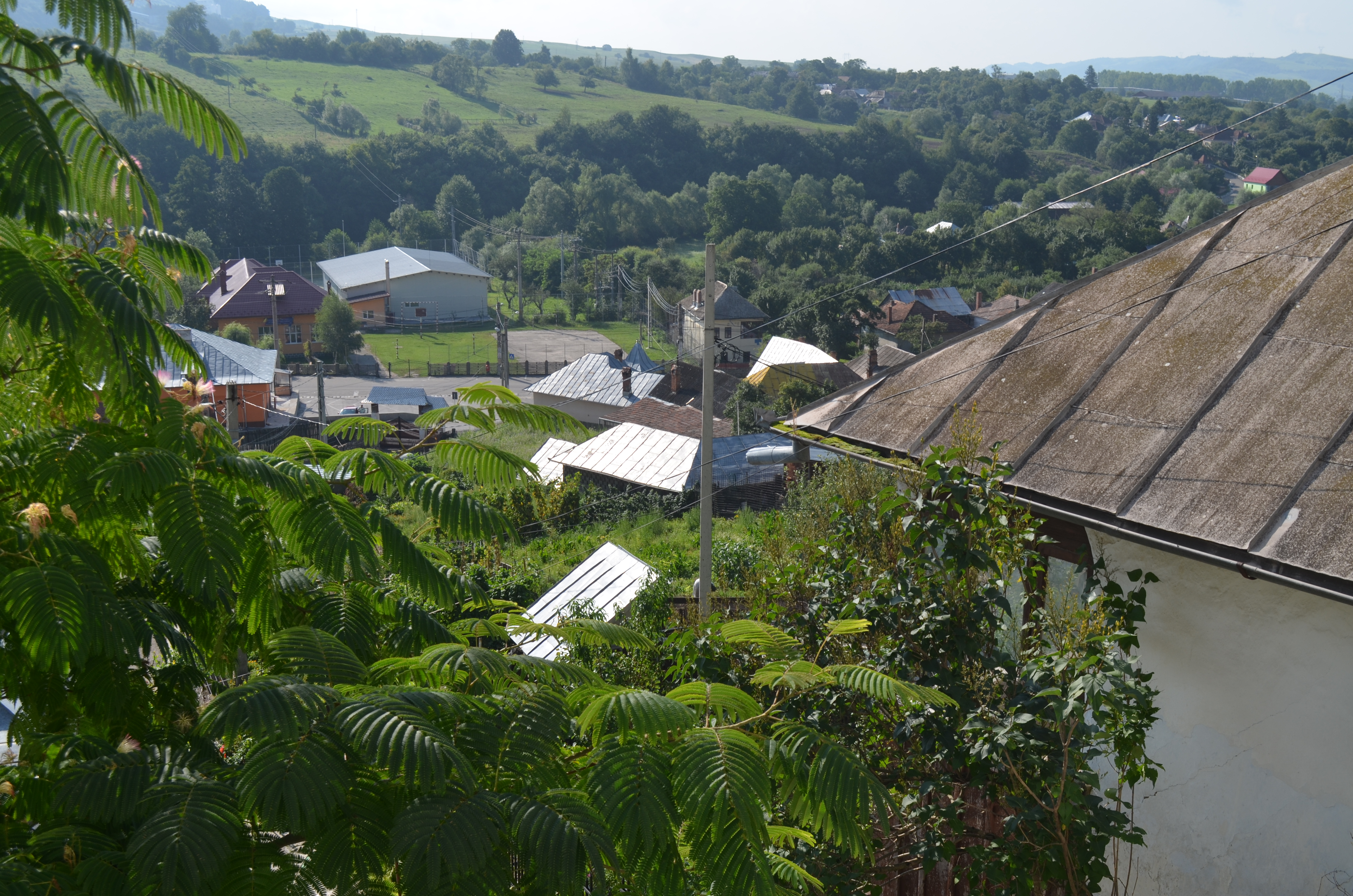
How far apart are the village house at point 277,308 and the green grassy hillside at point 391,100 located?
42815 mm

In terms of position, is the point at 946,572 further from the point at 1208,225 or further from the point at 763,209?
the point at 763,209

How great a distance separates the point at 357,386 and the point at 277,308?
13.3m

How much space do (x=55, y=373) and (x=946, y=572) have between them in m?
3.76

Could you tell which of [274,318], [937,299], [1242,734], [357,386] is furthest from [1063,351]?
[937,299]

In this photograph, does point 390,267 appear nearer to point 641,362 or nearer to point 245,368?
point 641,362

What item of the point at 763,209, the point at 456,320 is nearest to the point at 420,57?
the point at 763,209

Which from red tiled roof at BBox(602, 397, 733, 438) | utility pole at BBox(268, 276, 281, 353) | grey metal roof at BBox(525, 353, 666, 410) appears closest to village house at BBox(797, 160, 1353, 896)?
red tiled roof at BBox(602, 397, 733, 438)

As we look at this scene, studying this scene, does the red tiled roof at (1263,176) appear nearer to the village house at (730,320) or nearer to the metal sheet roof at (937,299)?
the metal sheet roof at (937,299)

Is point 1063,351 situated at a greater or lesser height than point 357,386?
greater

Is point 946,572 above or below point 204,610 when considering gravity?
below

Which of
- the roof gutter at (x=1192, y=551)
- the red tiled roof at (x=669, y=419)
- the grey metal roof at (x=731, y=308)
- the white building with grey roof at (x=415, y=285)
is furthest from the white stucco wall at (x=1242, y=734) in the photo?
the white building with grey roof at (x=415, y=285)

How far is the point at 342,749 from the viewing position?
238cm

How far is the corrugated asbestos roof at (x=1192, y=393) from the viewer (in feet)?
14.5

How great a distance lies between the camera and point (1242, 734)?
15.5 feet
